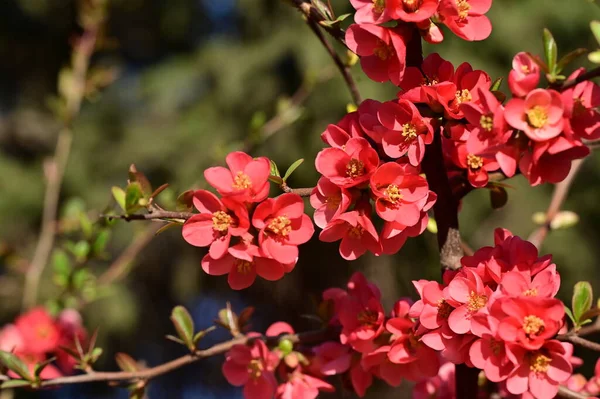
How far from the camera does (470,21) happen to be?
1.83 feet

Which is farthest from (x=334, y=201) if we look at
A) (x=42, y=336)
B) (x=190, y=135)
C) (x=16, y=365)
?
(x=190, y=135)

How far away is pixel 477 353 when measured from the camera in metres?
0.49

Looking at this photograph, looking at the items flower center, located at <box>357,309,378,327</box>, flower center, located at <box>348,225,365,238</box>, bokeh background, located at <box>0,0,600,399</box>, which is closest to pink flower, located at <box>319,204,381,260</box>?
flower center, located at <box>348,225,365,238</box>

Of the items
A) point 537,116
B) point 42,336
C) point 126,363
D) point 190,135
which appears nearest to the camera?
point 537,116

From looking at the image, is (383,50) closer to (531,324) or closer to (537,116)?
(537,116)

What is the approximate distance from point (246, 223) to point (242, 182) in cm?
3

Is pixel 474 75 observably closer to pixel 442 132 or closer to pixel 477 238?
pixel 442 132

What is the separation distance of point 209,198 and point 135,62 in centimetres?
510

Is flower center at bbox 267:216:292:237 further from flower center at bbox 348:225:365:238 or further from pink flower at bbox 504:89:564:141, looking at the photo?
pink flower at bbox 504:89:564:141

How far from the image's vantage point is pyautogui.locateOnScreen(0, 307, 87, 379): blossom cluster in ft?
3.48

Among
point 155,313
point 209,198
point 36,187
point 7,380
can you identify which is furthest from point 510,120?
point 155,313

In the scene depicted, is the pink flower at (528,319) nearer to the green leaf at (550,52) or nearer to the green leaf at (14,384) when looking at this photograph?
the green leaf at (550,52)

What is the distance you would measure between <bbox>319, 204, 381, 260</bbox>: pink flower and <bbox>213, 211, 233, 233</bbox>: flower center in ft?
0.24

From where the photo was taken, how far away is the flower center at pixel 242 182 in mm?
522
